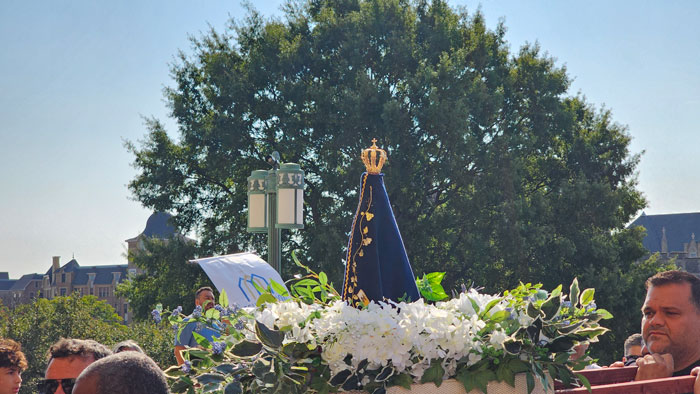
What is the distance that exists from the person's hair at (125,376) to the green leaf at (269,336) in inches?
21.7

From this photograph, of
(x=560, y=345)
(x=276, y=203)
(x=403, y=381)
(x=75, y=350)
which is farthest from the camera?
(x=276, y=203)

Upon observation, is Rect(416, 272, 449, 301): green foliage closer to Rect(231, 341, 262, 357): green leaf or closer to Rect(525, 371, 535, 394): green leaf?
Rect(525, 371, 535, 394): green leaf

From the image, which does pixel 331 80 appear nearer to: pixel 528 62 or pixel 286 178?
pixel 528 62

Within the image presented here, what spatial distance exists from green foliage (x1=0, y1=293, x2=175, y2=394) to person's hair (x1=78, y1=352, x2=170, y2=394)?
65.8ft

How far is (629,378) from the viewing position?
3395mm

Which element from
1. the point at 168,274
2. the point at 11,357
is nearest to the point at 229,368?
the point at 11,357

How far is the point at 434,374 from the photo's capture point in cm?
253

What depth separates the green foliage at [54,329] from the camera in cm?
2211

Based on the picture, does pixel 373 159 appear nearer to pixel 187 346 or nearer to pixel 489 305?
pixel 489 305

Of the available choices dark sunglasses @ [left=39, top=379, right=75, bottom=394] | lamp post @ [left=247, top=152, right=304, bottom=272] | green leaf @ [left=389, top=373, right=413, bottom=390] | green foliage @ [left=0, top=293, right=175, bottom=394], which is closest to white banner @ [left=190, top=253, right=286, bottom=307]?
lamp post @ [left=247, top=152, right=304, bottom=272]

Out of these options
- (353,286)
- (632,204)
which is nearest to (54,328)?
(632,204)

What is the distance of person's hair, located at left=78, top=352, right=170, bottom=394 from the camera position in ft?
6.37

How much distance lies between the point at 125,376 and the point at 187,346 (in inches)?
48.3

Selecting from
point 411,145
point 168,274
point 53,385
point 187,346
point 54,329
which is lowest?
point 54,329
